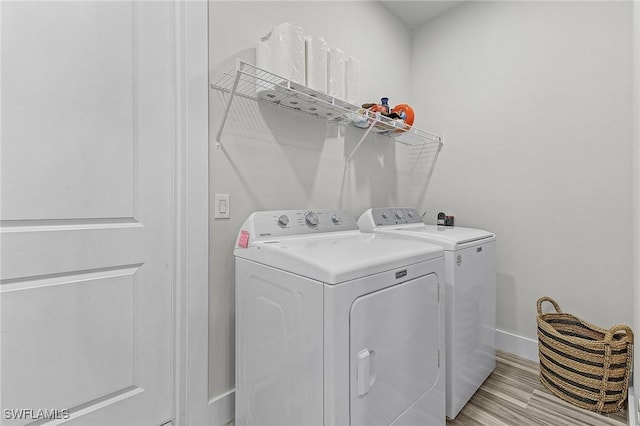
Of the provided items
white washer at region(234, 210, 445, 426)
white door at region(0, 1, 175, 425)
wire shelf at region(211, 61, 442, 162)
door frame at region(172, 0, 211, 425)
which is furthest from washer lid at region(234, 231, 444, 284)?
wire shelf at region(211, 61, 442, 162)

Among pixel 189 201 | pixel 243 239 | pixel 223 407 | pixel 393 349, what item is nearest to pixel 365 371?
pixel 393 349

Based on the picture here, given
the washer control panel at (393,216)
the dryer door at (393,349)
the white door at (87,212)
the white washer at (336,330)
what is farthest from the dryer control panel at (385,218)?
the white door at (87,212)

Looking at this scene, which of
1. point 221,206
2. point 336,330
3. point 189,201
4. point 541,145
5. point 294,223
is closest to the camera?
point 336,330

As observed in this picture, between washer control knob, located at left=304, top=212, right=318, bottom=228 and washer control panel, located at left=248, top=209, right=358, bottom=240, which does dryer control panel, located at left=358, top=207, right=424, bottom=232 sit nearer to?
washer control panel, located at left=248, top=209, right=358, bottom=240

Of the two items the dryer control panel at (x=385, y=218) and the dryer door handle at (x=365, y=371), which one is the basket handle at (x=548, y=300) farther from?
the dryer door handle at (x=365, y=371)

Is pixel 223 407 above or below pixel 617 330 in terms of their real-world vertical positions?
below

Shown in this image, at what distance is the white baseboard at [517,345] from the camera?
2.00 meters

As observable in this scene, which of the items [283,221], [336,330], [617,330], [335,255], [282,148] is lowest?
[617,330]

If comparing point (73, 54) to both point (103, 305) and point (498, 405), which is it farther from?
point (498, 405)

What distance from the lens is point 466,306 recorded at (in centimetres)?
155

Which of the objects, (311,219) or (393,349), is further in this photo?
(311,219)

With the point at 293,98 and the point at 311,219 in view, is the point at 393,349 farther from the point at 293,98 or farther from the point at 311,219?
the point at 293,98

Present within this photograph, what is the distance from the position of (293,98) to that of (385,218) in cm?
98

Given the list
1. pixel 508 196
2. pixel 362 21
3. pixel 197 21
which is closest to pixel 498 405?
pixel 508 196
